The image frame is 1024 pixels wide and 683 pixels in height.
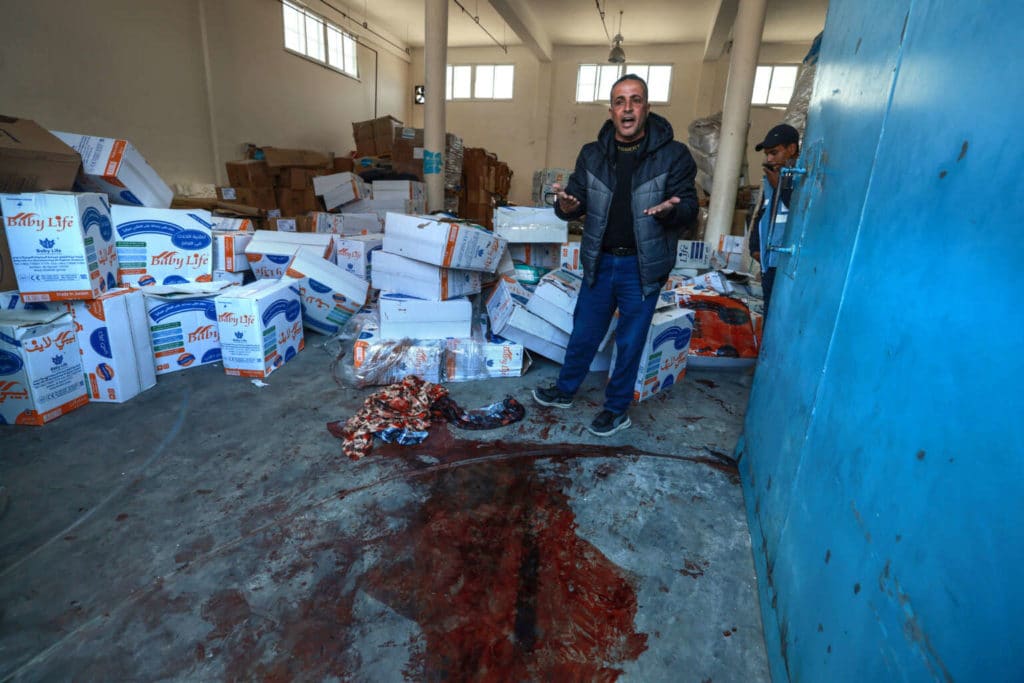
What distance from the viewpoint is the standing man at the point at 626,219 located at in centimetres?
200

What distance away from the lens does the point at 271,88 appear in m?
7.16

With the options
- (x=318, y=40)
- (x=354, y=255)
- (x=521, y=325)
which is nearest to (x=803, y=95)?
(x=521, y=325)

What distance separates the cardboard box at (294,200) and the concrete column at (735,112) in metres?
4.86

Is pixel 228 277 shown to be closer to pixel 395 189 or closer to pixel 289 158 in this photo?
pixel 395 189

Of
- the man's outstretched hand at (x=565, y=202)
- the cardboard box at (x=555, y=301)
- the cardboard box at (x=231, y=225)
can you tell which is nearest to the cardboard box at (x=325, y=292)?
the cardboard box at (x=231, y=225)

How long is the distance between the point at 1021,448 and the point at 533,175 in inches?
445

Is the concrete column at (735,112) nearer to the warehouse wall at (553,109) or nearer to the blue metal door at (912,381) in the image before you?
the blue metal door at (912,381)

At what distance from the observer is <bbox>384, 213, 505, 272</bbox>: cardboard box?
260cm

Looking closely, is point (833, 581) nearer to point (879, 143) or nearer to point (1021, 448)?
point (1021, 448)

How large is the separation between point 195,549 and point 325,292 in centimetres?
200

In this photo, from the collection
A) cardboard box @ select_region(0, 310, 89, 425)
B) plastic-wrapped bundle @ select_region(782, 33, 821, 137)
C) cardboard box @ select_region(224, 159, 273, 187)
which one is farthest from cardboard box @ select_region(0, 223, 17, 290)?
plastic-wrapped bundle @ select_region(782, 33, 821, 137)

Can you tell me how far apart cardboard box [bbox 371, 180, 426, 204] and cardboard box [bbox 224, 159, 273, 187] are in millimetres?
1412

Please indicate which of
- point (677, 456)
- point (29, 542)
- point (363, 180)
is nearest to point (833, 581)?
point (677, 456)

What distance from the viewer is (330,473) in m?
1.81
